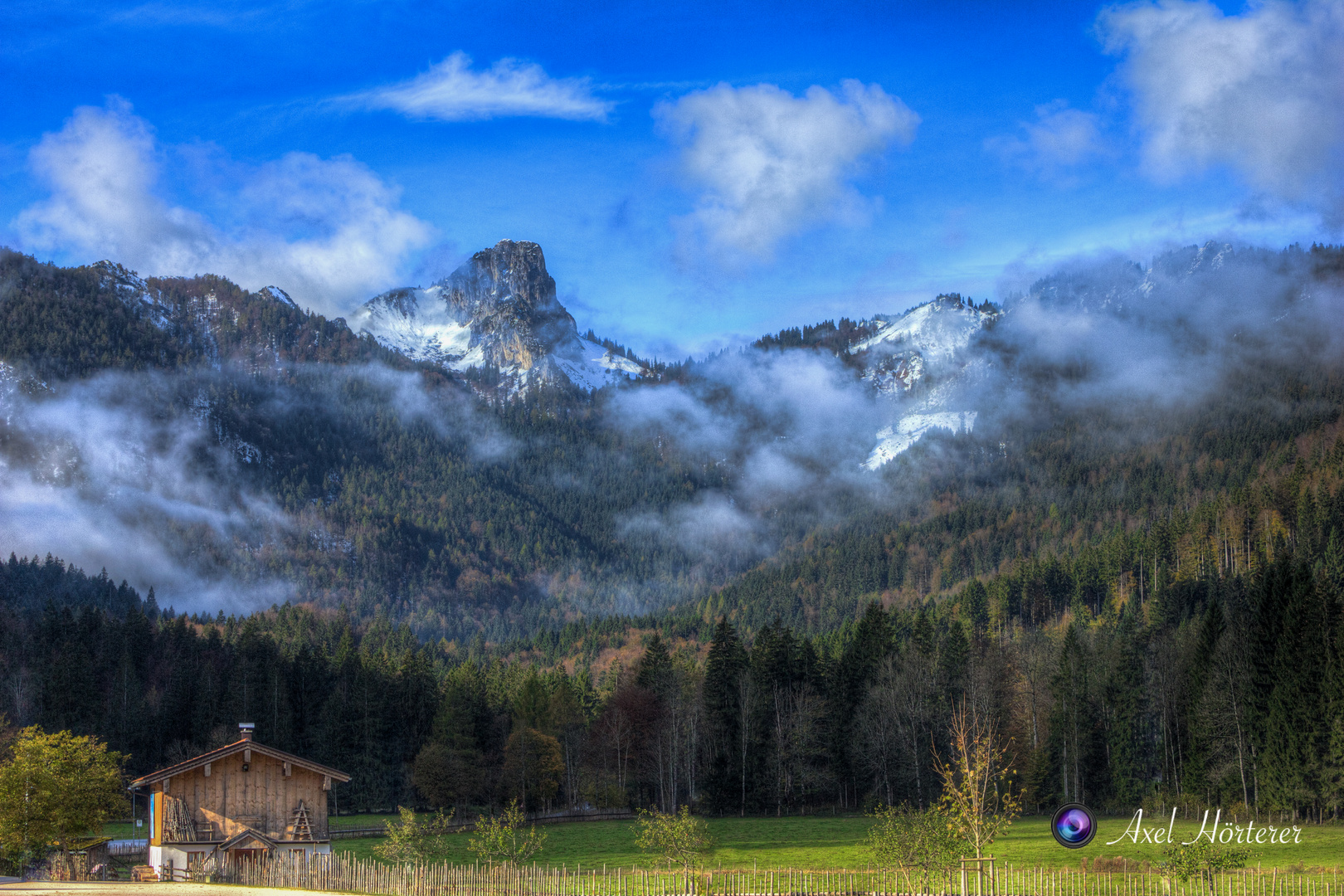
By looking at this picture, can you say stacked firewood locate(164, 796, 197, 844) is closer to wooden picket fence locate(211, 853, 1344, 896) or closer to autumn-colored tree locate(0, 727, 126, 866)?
autumn-colored tree locate(0, 727, 126, 866)

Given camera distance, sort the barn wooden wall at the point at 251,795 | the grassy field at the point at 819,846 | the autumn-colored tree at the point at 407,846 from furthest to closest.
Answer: the grassy field at the point at 819,846 → the barn wooden wall at the point at 251,795 → the autumn-colored tree at the point at 407,846

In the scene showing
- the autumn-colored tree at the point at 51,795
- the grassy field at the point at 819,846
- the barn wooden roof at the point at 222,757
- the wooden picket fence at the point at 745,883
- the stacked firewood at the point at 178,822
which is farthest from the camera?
the grassy field at the point at 819,846

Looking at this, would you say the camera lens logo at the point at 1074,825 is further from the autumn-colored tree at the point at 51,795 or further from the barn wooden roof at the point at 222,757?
the autumn-colored tree at the point at 51,795

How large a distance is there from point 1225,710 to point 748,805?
40.1 m

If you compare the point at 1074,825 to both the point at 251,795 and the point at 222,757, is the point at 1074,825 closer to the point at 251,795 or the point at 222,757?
the point at 251,795

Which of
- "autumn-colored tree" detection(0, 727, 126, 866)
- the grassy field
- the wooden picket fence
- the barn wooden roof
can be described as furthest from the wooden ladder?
"autumn-colored tree" detection(0, 727, 126, 866)

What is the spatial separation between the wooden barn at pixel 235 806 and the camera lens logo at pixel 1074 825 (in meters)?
41.8

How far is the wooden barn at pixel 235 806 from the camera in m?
52.7

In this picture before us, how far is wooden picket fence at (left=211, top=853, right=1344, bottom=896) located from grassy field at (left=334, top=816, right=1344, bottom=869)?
5.56 m

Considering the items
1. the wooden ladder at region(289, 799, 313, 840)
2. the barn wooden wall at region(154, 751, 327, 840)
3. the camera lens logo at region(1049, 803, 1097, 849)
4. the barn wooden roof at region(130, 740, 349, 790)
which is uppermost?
the camera lens logo at region(1049, 803, 1097, 849)

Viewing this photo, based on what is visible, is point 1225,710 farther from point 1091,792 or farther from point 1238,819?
point 1091,792

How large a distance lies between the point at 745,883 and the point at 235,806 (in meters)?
25.5

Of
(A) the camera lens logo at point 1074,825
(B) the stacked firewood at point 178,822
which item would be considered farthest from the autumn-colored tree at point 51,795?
(A) the camera lens logo at point 1074,825

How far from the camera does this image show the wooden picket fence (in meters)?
43.1
